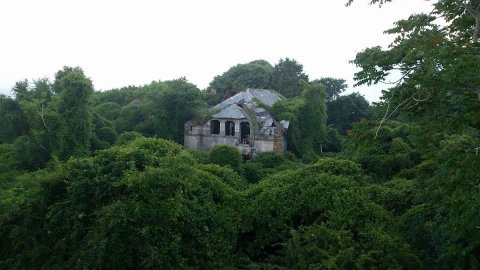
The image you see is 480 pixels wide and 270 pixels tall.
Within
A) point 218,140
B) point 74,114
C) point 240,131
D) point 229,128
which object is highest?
point 74,114

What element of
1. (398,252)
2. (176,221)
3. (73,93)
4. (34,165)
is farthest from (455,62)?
(34,165)

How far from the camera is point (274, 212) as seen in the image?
464 inches

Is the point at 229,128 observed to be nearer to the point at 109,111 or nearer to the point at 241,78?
the point at 109,111

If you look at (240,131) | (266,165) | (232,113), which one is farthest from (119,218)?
(232,113)

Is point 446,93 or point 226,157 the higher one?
point 446,93

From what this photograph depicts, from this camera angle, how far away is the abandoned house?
2703 centimetres

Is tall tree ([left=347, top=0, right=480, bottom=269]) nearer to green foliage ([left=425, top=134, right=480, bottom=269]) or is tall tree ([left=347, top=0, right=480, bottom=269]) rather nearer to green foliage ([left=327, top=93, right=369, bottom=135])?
green foliage ([left=425, top=134, right=480, bottom=269])

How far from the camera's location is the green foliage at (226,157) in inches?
821

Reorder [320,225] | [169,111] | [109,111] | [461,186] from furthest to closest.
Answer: [109,111] < [169,111] < [320,225] < [461,186]

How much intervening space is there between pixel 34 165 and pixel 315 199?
17183 millimetres

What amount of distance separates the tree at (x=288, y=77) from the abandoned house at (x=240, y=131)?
11.9 metres

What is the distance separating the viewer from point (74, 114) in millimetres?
22969

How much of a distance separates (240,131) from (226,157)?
6.93 m

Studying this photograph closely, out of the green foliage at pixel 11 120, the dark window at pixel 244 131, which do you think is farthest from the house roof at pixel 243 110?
the green foliage at pixel 11 120
